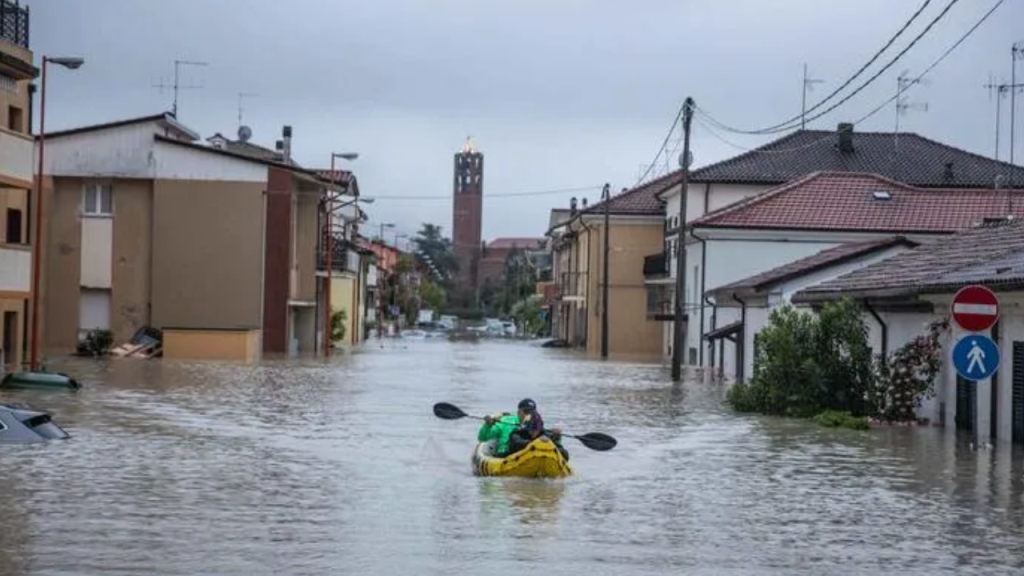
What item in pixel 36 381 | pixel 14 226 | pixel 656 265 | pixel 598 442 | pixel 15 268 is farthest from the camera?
pixel 656 265

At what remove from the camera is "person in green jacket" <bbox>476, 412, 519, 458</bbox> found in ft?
68.2

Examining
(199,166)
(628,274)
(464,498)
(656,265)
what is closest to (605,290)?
(656,265)

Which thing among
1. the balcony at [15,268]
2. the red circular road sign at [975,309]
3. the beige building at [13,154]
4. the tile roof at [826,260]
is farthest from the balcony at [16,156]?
the red circular road sign at [975,309]

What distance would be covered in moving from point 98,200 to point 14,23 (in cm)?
1933

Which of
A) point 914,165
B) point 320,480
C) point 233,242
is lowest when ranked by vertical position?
point 320,480

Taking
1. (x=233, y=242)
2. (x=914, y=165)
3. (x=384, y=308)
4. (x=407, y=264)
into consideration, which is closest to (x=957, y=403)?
(x=233, y=242)

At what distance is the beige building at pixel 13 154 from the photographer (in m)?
38.3

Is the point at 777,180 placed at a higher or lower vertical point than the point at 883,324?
higher

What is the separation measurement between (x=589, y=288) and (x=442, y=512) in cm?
7157

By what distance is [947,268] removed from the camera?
95.9 feet

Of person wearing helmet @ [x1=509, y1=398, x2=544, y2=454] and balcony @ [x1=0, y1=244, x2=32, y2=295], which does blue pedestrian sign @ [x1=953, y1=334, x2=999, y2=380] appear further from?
balcony @ [x1=0, y1=244, x2=32, y2=295]

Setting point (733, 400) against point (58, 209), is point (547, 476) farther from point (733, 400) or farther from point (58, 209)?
point (58, 209)

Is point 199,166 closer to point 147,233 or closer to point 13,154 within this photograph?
point 147,233

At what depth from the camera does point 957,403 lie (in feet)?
92.2
